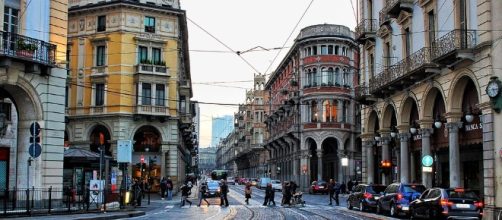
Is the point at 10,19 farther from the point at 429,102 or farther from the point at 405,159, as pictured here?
the point at 405,159

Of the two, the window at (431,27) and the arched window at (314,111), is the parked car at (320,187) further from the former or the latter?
the window at (431,27)

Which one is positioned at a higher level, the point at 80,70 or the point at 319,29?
the point at 319,29

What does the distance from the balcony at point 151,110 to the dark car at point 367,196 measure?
24.6 meters

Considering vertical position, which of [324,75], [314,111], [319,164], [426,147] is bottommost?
[319,164]

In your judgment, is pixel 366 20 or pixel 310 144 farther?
pixel 310 144

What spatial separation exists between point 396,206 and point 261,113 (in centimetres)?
9383

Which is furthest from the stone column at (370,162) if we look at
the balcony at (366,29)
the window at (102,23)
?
the window at (102,23)

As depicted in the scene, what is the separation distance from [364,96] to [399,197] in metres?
13.2

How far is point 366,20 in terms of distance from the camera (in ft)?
138

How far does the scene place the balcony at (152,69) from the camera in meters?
55.2

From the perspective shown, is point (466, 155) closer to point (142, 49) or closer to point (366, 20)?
point (366, 20)

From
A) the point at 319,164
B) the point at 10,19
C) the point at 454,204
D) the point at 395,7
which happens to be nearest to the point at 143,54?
the point at 395,7

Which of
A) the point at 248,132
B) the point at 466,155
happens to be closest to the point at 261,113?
the point at 248,132

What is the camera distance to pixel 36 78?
27672 mm
